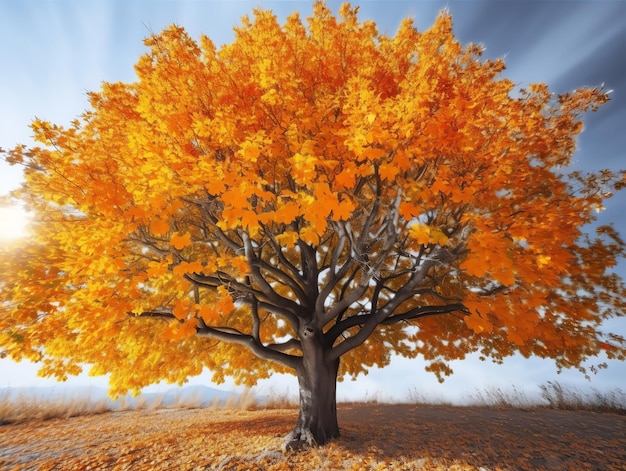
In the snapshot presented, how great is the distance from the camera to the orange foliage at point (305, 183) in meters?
5.19

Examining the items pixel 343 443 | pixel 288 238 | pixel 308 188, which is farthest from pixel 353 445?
pixel 308 188

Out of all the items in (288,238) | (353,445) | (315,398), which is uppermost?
(288,238)

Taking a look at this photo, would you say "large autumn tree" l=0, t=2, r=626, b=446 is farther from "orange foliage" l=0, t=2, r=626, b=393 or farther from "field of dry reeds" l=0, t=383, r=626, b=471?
"field of dry reeds" l=0, t=383, r=626, b=471

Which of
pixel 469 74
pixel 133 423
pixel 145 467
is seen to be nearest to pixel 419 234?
pixel 469 74

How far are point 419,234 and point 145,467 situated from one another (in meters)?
6.71

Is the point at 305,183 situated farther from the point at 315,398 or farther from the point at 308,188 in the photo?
the point at 315,398

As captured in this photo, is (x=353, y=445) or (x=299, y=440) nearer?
(x=353, y=445)

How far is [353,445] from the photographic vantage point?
6.89 metres

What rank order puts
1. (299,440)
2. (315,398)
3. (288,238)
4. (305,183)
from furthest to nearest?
(315,398)
(299,440)
(288,238)
(305,183)

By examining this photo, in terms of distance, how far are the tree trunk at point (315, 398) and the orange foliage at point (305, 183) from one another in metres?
0.42

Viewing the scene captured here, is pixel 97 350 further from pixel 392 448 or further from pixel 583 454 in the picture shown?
pixel 583 454

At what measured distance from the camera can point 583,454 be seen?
20.3ft

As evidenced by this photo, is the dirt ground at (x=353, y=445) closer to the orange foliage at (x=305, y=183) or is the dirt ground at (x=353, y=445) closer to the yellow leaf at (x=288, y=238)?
the orange foliage at (x=305, y=183)

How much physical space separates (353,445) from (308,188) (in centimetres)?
560
